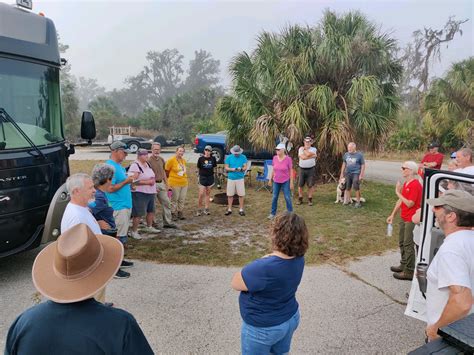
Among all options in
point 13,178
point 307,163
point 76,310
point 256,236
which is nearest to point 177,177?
point 256,236

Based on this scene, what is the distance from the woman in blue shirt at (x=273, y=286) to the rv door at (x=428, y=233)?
49.1 inches

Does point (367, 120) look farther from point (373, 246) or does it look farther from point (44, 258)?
point (44, 258)

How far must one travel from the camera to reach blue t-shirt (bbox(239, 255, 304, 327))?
213cm

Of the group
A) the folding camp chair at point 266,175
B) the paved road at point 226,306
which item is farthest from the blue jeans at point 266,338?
A: the folding camp chair at point 266,175

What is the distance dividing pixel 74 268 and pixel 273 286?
3.71ft

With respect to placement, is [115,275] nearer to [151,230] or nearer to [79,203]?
[79,203]

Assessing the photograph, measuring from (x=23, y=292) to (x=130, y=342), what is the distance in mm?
3456

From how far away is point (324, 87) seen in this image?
33.6 feet

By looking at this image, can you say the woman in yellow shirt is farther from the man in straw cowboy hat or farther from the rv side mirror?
the man in straw cowboy hat

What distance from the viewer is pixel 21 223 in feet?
13.8

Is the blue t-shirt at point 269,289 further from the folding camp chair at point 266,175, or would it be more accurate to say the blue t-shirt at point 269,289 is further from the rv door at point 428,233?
A: the folding camp chair at point 266,175

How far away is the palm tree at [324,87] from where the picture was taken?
10.2 meters

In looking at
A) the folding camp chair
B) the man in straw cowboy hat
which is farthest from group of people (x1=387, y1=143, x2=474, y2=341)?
the folding camp chair

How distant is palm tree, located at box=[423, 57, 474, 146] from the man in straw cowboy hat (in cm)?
1848
